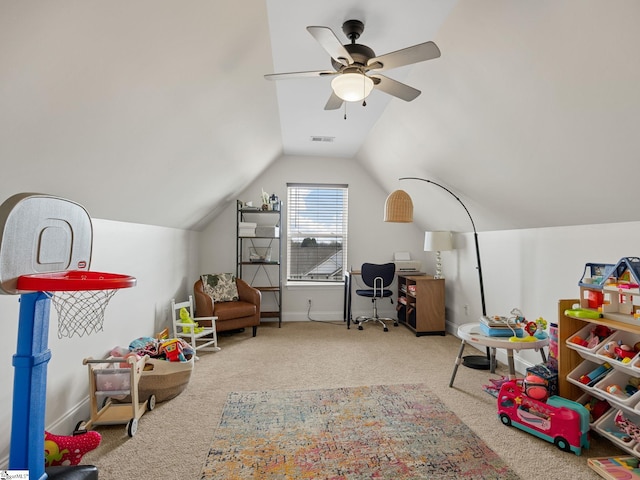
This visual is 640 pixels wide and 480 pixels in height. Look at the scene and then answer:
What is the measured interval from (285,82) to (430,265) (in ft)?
11.8

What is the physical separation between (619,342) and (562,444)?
0.73 meters

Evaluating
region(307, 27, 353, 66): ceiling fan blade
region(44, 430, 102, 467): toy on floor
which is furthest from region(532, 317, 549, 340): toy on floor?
region(44, 430, 102, 467): toy on floor

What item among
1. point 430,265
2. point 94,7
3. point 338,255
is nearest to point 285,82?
point 94,7

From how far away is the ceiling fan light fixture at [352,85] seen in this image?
178 centimetres

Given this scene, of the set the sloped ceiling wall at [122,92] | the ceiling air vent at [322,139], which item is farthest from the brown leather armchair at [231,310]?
the ceiling air vent at [322,139]

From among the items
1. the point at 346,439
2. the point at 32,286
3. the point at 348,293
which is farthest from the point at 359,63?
the point at 348,293

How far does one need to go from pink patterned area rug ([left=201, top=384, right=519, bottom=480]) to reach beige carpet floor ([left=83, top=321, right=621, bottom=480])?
12 centimetres

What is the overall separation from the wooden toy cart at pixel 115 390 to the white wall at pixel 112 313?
4.3 inches

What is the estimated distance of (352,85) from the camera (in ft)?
5.90

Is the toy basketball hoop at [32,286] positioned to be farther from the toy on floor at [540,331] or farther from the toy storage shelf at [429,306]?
the toy storage shelf at [429,306]

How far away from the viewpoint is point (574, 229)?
2611 mm

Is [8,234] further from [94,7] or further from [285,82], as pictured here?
[285,82]

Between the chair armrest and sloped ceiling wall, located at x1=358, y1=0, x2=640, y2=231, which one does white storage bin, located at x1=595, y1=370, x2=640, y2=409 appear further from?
the chair armrest

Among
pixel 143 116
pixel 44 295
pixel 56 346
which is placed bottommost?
pixel 56 346
